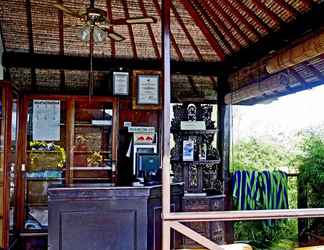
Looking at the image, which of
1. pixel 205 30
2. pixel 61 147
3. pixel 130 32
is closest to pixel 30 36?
pixel 130 32

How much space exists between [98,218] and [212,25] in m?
2.79

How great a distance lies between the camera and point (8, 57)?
5.72 m

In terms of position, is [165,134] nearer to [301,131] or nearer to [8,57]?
[8,57]

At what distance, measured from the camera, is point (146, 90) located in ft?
19.9

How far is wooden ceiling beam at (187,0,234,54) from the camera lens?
511 cm

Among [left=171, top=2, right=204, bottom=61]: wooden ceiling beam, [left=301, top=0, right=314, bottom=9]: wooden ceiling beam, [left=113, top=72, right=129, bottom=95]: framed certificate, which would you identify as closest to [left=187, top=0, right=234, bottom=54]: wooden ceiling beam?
[left=171, top=2, right=204, bottom=61]: wooden ceiling beam

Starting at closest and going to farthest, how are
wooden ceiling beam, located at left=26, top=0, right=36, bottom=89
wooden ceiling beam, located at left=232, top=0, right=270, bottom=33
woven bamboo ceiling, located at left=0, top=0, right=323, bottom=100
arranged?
wooden ceiling beam, located at left=232, top=0, right=270, bottom=33, woven bamboo ceiling, located at left=0, top=0, right=323, bottom=100, wooden ceiling beam, located at left=26, top=0, right=36, bottom=89

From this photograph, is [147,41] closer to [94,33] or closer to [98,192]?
[94,33]

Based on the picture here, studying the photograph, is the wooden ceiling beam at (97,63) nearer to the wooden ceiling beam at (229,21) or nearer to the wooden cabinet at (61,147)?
the wooden cabinet at (61,147)

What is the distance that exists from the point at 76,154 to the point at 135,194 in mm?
2193

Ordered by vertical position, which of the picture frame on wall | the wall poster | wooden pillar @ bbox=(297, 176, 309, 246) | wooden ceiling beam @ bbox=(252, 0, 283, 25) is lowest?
wooden pillar @ bbox=(297, 176, 309, 246)

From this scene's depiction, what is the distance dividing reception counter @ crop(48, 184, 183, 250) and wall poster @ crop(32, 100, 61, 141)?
2.03m

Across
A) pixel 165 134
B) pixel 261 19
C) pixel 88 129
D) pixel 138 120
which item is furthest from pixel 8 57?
pixel 165 134

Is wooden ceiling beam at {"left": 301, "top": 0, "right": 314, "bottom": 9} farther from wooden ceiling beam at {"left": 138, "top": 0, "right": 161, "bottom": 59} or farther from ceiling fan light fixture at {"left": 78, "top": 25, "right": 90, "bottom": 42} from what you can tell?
wooden ceiling beam at {"left": 138, "top": 0, "right": 161, "bottom": 59}
